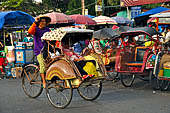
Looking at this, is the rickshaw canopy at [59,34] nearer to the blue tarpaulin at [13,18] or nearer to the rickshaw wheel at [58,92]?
the rickshaw wheel at [58,92]

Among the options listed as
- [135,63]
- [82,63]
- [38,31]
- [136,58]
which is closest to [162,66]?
[135,63]

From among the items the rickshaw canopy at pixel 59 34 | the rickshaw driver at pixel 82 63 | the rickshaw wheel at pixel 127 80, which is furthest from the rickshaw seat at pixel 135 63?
the rickshaw canopy at pixel 59 34

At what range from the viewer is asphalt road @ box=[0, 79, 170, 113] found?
613 centimetres

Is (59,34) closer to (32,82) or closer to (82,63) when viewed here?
(82,63)

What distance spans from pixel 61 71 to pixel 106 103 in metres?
1.45

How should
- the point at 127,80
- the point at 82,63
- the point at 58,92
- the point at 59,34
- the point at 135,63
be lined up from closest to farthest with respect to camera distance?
1. the point at 59,34
2. the point at 58,92
3. the point at 82,63
4. the point at 135,63
5. the point at 127,80

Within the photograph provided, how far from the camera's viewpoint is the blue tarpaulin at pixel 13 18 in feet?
41.0

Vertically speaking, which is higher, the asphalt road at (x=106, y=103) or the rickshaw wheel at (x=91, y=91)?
the rickshaw wheel at (x=91, y=91)

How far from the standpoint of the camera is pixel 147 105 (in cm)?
647

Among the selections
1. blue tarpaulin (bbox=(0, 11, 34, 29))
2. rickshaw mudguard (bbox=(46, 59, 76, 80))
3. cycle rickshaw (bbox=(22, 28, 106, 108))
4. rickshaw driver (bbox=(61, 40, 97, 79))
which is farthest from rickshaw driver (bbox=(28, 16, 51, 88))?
blue tarpaulin (bbox=(0, 11, 34, 29))

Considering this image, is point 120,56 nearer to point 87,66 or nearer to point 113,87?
point 113,87

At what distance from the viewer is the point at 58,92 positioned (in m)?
6.62

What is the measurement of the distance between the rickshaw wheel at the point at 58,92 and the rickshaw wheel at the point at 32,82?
505 millimetres

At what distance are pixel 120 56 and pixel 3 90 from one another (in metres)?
3.91
